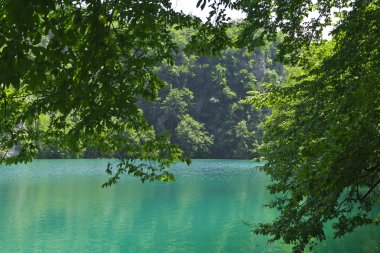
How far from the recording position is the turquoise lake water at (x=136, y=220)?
16219 mm

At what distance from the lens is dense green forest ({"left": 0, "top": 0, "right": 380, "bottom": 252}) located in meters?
3.66

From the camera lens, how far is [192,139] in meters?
99.2

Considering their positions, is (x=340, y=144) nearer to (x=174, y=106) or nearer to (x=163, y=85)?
(x=163, y=85)

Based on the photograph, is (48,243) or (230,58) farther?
(230,58)

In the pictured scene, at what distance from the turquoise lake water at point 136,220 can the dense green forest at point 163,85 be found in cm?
695

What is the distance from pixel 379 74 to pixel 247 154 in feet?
321

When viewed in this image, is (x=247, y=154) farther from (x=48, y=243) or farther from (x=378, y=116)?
(x=378, y=116)

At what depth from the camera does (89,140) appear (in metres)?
7.48

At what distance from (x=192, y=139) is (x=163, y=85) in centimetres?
9314

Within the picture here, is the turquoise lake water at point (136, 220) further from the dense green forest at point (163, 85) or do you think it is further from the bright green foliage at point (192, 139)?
the bright green foliage at point (192, 139)

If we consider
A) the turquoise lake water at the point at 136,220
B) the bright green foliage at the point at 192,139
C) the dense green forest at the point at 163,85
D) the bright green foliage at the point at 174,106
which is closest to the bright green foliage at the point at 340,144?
the dense green forest at the point at 163,85

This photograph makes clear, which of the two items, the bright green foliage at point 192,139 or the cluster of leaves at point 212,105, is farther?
the cluster of leaves at point 212,105

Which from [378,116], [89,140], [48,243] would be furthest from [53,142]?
[48,243]

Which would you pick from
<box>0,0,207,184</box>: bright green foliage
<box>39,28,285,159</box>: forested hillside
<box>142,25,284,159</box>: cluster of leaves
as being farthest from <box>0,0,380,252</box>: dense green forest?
<box>142,25,284,159</box>: cluster of leaves
